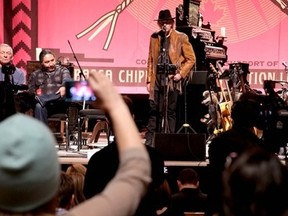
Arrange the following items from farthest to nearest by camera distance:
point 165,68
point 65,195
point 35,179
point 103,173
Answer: point 165,68 < point 103,173 < point 65,195 < point 35,179

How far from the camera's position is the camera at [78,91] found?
77.1 inches

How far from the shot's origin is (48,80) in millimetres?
8289

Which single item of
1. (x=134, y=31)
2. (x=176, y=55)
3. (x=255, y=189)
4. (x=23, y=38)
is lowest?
(x=255, y=189)

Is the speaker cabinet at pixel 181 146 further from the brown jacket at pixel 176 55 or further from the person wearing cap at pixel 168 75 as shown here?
the brown jacket at pixel 176 55

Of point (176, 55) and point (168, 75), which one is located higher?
point (176, 55)

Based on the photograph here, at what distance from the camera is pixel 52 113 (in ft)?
27.3

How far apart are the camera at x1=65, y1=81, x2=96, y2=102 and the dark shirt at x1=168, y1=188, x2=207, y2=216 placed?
Answer: 2.39m

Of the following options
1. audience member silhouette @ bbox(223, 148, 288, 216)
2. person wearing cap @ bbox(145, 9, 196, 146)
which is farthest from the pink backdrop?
audience member silhouette @ bbox(223, 148, 288, 216)

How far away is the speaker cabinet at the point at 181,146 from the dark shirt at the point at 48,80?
2.30m

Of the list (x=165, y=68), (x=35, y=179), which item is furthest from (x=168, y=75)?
(x=35, y=179)

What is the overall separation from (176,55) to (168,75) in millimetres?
383

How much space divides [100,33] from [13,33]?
5.19 feet

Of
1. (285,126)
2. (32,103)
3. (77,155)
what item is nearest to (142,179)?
(285,126)

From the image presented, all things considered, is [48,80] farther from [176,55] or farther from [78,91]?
[78,91]
